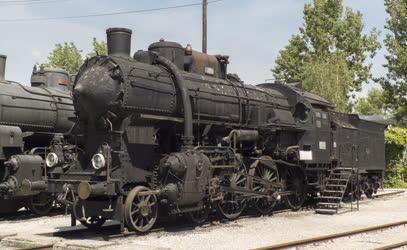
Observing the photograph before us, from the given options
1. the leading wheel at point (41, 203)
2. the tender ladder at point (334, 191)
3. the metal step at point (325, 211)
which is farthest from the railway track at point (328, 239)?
the leading wheel at point (41, 203)

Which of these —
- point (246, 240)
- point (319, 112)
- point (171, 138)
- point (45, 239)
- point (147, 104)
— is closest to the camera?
point (45, 239)

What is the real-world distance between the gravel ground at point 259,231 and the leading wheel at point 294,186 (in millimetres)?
444

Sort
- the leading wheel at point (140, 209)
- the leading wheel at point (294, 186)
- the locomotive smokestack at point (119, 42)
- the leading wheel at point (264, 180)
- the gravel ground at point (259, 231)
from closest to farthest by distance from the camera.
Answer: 1. the gravel ground at point (259, 231)
2. the leading wheel at point (140, 209)
3. the locomotive smokestack at point (119, 42)
4. the leading wheel at point (264, 180)
5. the leading wheel at point (294, 186)

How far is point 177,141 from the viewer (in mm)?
12188

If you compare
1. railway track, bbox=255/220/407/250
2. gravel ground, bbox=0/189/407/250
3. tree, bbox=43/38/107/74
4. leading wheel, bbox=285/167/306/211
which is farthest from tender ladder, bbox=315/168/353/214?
tree, bbox=43/38/107/74

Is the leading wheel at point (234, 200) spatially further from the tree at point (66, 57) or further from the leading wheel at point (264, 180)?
the tree at point (66, 57)

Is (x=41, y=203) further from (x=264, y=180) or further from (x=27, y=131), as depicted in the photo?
(x=264, y=180)

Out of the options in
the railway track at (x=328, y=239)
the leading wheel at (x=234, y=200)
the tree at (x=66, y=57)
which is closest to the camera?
the railway track at (x=328, y=239)

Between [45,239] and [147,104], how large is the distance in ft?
10.9

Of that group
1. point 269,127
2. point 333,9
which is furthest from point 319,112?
point 333,9

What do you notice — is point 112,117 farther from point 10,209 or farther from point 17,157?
point 10,209

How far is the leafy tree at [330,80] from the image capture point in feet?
103

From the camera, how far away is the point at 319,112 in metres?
16.8

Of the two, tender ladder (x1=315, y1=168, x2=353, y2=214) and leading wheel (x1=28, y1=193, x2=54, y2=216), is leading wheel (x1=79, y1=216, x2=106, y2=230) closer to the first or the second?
leading wheel (x1=28, y1=193, x2=54, y2=216)
